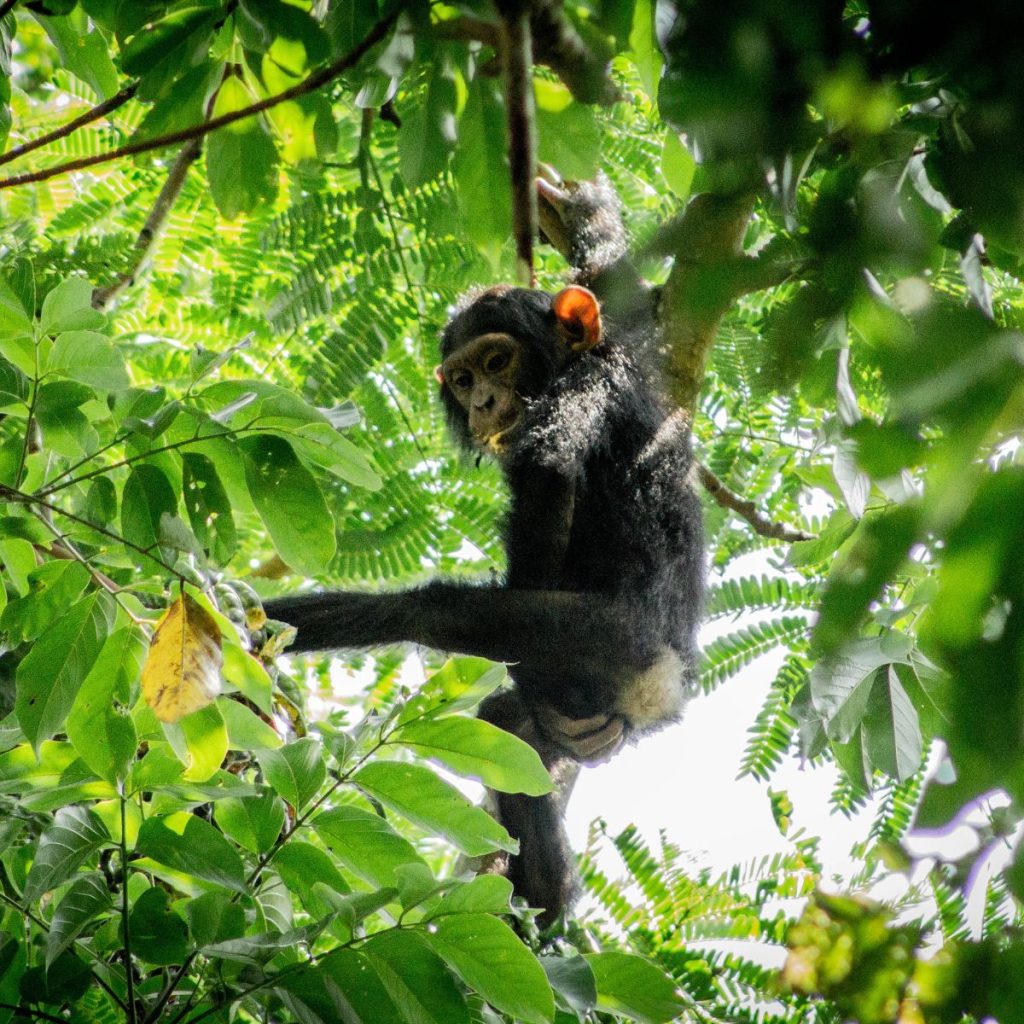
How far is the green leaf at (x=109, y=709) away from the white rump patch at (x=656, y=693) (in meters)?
2.69

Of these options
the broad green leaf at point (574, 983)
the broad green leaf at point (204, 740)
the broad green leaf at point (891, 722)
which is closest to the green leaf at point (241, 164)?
the broad green leaf at point (204, 740)

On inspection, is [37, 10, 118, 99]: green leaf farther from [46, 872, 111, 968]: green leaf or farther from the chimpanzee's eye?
the chimpanzee's eye

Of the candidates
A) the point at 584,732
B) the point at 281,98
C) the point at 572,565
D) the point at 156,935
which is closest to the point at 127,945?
the point at 156,935

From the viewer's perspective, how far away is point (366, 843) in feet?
5.95

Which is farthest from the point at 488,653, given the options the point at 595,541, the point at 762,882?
the point at 762,882

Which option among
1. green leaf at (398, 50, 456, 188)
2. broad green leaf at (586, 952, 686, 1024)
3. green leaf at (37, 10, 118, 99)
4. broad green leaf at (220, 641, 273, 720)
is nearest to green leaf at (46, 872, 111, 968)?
broad green leaf at (220, 641, 273, 720)

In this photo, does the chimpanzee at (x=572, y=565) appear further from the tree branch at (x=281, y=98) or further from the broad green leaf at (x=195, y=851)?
the tree branch at (x=281, y=98)

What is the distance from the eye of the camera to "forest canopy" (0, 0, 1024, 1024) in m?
0.73

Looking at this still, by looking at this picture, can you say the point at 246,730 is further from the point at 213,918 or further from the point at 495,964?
the point at 495,964

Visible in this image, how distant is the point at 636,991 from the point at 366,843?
0.52 m

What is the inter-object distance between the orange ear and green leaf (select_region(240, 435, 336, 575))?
9.12 ft

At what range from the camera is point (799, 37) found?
2.52 ft

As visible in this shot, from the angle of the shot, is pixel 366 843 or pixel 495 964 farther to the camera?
pixel 366 843

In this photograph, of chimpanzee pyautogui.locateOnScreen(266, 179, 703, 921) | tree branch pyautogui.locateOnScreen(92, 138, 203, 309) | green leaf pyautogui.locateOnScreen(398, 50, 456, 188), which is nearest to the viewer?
green leaf pyautogui.locateOnScreen(398, 50, 456, 188)
